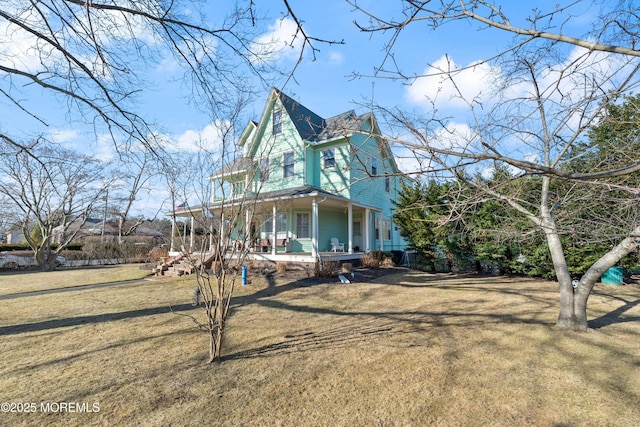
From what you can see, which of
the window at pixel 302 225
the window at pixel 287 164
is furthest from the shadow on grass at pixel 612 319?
the window at pixel 287 164

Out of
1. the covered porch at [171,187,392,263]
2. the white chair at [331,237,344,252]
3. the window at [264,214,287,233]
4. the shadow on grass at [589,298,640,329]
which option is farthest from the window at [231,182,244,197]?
the window at [264,214,287,233]

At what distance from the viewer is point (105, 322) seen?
6121 millimetres

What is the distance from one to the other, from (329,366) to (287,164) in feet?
44.5

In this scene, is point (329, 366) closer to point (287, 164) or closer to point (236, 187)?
point (236, 187)

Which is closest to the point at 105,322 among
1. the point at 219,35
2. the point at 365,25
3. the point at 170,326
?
the point at 170,326

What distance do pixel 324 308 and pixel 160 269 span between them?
10489 millimetres

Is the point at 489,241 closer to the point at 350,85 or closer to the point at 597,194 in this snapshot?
the point at 597,194

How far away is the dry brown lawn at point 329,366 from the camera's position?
2.89 meters

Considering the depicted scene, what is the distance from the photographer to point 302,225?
16328mm

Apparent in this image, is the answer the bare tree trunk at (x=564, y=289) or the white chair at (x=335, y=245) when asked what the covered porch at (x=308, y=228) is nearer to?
the white chair at (x=335, y=245)

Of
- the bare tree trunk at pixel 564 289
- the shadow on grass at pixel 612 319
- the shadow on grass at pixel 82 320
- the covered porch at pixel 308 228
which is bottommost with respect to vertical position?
the shadow on grass at pixel 612 319

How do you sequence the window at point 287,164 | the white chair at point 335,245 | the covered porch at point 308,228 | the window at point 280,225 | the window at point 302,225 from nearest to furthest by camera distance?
the covered porch at point 308,228 → the white chair at point 335,245 → the window at point 302,225 → the window at point 287,164 → the window at point 280,225

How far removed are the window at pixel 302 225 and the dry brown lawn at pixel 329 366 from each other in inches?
345

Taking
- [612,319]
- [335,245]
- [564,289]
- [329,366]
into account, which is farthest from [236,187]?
[335,245]
